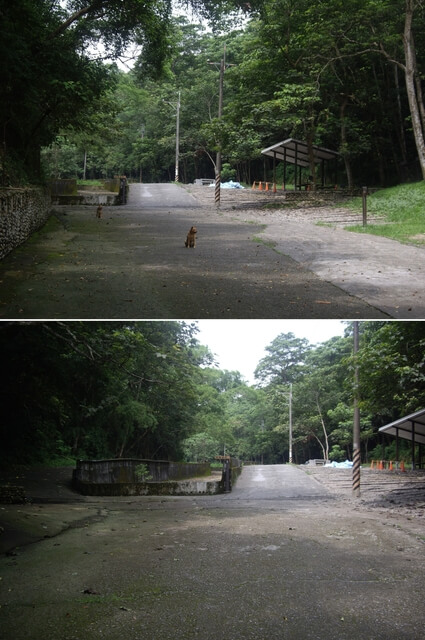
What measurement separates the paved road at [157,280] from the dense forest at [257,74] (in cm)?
327

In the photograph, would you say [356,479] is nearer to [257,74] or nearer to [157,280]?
[157,280]

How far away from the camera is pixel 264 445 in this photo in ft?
181

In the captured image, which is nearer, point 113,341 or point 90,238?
point 113,341

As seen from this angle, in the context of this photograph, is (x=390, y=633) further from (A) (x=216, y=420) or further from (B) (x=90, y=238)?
(A) (x=216, y=420)

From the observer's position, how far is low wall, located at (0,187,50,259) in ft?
38.5

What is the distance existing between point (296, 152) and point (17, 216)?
2292 centimetres

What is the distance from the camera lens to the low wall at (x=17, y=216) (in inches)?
462

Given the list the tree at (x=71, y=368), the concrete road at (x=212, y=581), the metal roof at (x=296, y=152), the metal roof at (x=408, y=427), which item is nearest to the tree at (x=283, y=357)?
the metal roof at (x=296, y=152)

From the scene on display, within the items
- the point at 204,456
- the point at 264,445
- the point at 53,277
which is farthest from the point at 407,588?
the point at 264,445

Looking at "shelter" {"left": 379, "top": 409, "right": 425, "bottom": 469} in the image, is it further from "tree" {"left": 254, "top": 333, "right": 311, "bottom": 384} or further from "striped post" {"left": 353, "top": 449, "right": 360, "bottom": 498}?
"tree" {"left": 254, "top": 333, "right": 311, "bottom": 384}

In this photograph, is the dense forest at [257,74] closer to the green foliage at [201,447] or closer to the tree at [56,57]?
the tree at [56,57]

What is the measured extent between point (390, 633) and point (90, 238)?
41.8ft

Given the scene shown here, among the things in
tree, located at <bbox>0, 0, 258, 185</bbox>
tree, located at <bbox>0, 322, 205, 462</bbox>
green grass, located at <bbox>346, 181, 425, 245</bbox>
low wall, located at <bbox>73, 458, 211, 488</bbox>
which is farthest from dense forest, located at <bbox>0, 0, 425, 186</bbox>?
low wall, located at <bbox>73, 458, 211, 488</bbox>

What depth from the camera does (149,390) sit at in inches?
512
